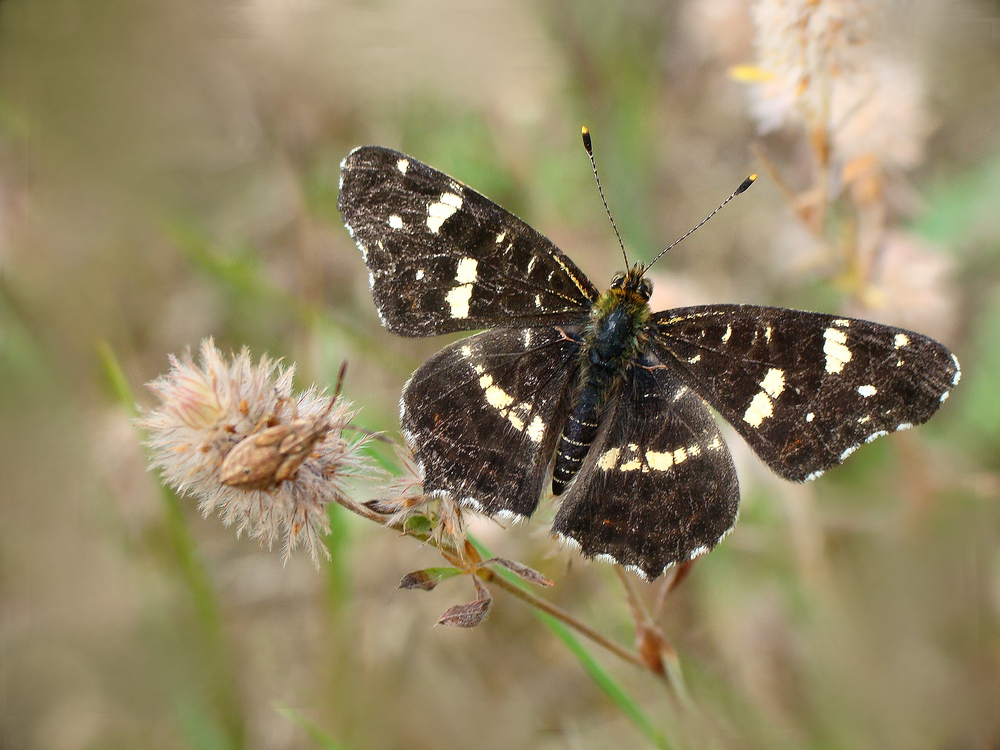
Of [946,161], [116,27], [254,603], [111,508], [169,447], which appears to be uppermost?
[116,27]

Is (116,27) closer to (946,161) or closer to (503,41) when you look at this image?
(503,41)

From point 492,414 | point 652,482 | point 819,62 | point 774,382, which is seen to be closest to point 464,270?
point 492,414

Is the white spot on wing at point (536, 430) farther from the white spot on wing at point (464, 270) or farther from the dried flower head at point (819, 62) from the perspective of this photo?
the dried flower head at point (819, 62)

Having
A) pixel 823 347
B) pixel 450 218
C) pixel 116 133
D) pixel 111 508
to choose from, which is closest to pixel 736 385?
pixel 823 347

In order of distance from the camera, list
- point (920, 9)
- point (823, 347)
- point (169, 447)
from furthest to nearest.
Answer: point (920, 9) < point (823, 347) < point (169, 447)

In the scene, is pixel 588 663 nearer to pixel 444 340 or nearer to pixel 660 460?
pixel 660 460

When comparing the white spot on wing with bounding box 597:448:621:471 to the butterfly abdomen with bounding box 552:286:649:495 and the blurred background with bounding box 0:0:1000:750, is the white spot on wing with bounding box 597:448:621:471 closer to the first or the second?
the butterfly abdomen with bounding box 552:286:649:495

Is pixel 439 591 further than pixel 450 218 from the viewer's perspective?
Yes
